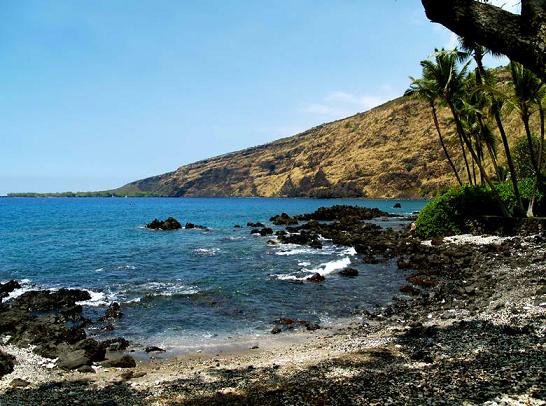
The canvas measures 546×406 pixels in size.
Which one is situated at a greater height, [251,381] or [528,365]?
[528,365]

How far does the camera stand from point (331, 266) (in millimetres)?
32969

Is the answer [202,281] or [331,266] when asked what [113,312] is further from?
[331,266]

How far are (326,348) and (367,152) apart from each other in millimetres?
152087

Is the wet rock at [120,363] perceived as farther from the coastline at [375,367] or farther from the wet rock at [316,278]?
the wet rock at [316,278]

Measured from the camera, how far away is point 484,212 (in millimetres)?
38938

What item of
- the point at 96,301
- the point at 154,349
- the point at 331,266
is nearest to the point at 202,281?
the point at 96,301

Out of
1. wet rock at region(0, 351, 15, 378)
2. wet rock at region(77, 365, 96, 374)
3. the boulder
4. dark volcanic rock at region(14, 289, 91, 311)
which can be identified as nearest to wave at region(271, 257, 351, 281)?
the boulder

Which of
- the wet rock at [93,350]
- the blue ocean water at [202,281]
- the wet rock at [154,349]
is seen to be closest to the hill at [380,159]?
the blue ocean water at [202,281]

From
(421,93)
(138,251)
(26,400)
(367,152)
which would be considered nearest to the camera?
(26,400)

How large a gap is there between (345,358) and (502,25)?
10.7 metres

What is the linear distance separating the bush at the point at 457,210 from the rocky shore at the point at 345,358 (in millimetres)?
14023

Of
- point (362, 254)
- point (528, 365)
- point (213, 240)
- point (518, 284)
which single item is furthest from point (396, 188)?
point (528, 365)

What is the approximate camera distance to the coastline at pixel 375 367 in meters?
9.46

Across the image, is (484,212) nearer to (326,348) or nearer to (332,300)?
(332,300)
